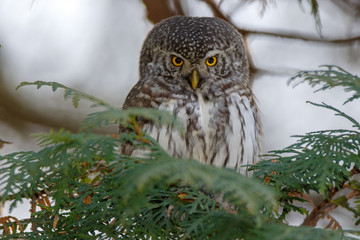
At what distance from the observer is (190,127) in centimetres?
265

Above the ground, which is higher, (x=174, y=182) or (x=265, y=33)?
(x=265, y=33)

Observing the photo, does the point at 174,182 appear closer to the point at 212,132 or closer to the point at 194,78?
the point at 212,132

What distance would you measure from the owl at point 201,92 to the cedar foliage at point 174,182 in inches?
30.1

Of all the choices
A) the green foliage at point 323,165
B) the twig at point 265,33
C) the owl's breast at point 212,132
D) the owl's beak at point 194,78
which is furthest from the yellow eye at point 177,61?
the green foliage at point 323,165

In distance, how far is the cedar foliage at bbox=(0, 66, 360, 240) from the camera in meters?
1.05

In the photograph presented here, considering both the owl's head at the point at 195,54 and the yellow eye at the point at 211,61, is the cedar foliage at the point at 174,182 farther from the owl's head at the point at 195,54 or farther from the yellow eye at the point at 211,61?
the yellow eye at the point at 211,61

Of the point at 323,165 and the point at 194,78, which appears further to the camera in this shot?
the point at 194,78

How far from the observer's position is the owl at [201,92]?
8.73 ft

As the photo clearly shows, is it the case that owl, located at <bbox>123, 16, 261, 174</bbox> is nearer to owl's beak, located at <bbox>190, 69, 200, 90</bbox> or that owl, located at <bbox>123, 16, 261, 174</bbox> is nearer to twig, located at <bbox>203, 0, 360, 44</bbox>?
owl's beak, located at <bbox>190, 69, 200, 90</bbox>

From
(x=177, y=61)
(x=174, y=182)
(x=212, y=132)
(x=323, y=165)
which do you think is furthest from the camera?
(x=177, y=61)

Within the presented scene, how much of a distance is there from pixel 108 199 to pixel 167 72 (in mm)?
1358

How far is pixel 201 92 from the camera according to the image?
9.23 ft

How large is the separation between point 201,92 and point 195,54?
9.1 inches

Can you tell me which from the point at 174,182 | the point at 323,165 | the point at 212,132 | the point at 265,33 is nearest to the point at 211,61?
the point at 212,132
